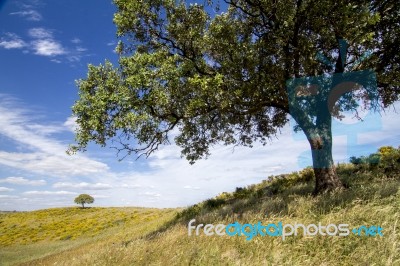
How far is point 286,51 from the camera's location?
48.0 feet

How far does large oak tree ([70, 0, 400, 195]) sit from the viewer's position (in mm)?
13531

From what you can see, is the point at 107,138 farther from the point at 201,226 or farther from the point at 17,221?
the point at 17,221

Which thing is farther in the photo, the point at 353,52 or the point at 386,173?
the point at 386,173

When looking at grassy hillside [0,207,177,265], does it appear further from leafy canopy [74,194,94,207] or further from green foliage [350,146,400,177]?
green foliage [350,146,400,177]

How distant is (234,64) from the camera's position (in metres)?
14.3

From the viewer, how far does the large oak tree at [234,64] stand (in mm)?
13531

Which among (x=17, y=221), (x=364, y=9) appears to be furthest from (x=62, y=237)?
(x=364, y=9)

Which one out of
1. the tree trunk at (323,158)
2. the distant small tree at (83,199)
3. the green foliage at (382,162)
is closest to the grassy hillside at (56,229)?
the distant small tree at (83,199)

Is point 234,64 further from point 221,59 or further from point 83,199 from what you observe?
point 83,199

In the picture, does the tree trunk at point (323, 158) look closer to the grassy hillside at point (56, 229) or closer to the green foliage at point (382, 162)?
the green foliage at point (382, 162)

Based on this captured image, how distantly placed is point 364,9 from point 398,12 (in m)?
3.70

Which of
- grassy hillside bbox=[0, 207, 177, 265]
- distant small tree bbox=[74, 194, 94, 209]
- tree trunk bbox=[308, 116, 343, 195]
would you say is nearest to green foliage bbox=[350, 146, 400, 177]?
tree trunk bbox=[308, 116, 343, 195]

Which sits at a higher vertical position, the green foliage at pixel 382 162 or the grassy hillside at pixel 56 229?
the green foliage at pixel 382 162

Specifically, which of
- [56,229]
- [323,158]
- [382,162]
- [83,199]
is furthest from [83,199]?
[323,158]
